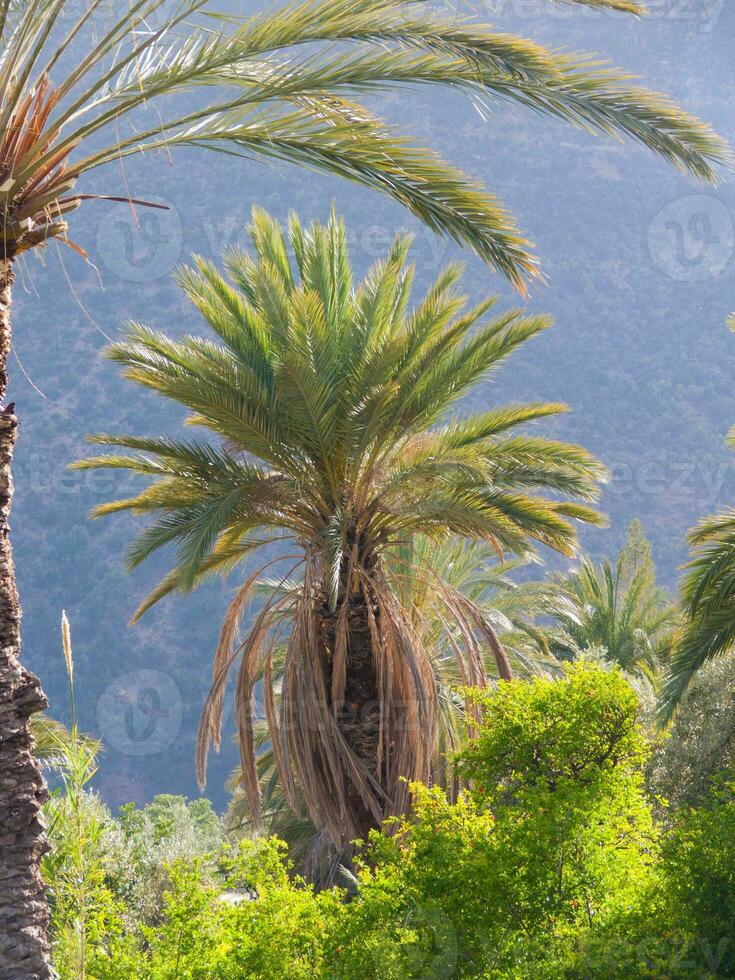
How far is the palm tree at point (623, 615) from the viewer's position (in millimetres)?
20719

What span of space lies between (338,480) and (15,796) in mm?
5114

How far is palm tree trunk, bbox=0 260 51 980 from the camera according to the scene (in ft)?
16.7

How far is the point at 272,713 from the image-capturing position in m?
9.41

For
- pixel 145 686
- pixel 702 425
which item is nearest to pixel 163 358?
pixel 145 686

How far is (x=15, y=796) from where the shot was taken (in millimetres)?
5242

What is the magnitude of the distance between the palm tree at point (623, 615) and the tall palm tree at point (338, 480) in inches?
403

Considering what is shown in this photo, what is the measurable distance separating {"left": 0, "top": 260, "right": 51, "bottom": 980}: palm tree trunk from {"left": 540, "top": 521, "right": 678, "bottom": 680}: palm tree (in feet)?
50.4
